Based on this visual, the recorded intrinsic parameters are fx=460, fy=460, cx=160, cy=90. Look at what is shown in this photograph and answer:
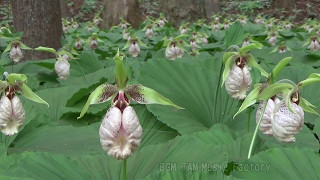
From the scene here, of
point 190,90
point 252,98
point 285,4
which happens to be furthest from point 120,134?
point 285,4

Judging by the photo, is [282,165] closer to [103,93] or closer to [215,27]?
[103,93]

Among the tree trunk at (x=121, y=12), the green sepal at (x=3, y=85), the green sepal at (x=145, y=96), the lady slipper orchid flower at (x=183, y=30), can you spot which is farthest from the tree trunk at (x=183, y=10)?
the green sepal at (x=145, y=96)

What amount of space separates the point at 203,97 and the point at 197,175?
3.56 feet

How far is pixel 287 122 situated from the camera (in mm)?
A: 1404

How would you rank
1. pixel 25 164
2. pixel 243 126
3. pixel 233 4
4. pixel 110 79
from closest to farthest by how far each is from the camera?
pixel 25 164 → pixel 243 126 → pixel 110 79 → pixel 233 4

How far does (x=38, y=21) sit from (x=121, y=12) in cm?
390

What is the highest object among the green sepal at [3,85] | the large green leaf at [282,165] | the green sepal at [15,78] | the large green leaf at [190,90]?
the green sepal at [15,78]

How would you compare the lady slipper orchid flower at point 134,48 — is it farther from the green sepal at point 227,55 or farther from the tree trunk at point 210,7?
the tree trunk at point 210,7

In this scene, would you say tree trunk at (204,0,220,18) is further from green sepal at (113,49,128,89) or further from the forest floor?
green sepal at (113,49,128,89)

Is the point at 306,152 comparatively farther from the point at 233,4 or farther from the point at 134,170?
the point at 233,4

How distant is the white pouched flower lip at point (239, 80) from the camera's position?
6.24 ft

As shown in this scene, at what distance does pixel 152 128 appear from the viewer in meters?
2.28

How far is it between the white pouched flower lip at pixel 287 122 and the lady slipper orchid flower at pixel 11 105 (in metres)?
0.85

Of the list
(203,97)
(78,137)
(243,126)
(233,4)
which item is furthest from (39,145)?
(233,4)
